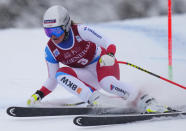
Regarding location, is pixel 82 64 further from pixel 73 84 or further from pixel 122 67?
pixel 122 67

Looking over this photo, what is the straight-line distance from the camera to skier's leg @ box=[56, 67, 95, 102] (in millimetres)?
2791

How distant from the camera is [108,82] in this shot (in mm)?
2836

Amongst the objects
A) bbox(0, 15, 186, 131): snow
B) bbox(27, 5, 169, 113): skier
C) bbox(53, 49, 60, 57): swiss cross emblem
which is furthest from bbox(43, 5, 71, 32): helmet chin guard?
bbox(0, 15, 186, 131): snow

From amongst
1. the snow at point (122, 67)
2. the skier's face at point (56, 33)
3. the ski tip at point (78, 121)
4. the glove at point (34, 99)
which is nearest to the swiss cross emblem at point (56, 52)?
the skier's face at point (56, 33)

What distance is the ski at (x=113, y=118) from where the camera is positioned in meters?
2.48

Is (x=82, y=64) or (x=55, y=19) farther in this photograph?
(x=82, y=64)

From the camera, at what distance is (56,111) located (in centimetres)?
292

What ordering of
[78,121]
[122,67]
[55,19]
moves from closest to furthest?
[78,121] < [55,19] < [122,67]

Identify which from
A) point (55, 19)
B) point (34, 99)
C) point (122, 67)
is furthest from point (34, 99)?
point (122, 67)

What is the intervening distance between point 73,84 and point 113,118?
0.49 metres

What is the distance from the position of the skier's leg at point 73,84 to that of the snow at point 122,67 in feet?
0.81

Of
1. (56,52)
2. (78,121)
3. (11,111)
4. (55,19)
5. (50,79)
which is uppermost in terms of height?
(55,19)

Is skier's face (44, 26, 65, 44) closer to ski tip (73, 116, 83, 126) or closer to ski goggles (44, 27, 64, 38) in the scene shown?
ski goggles (44, 27, 64, 38)

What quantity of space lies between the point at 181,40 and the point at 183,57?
912 millimetres
